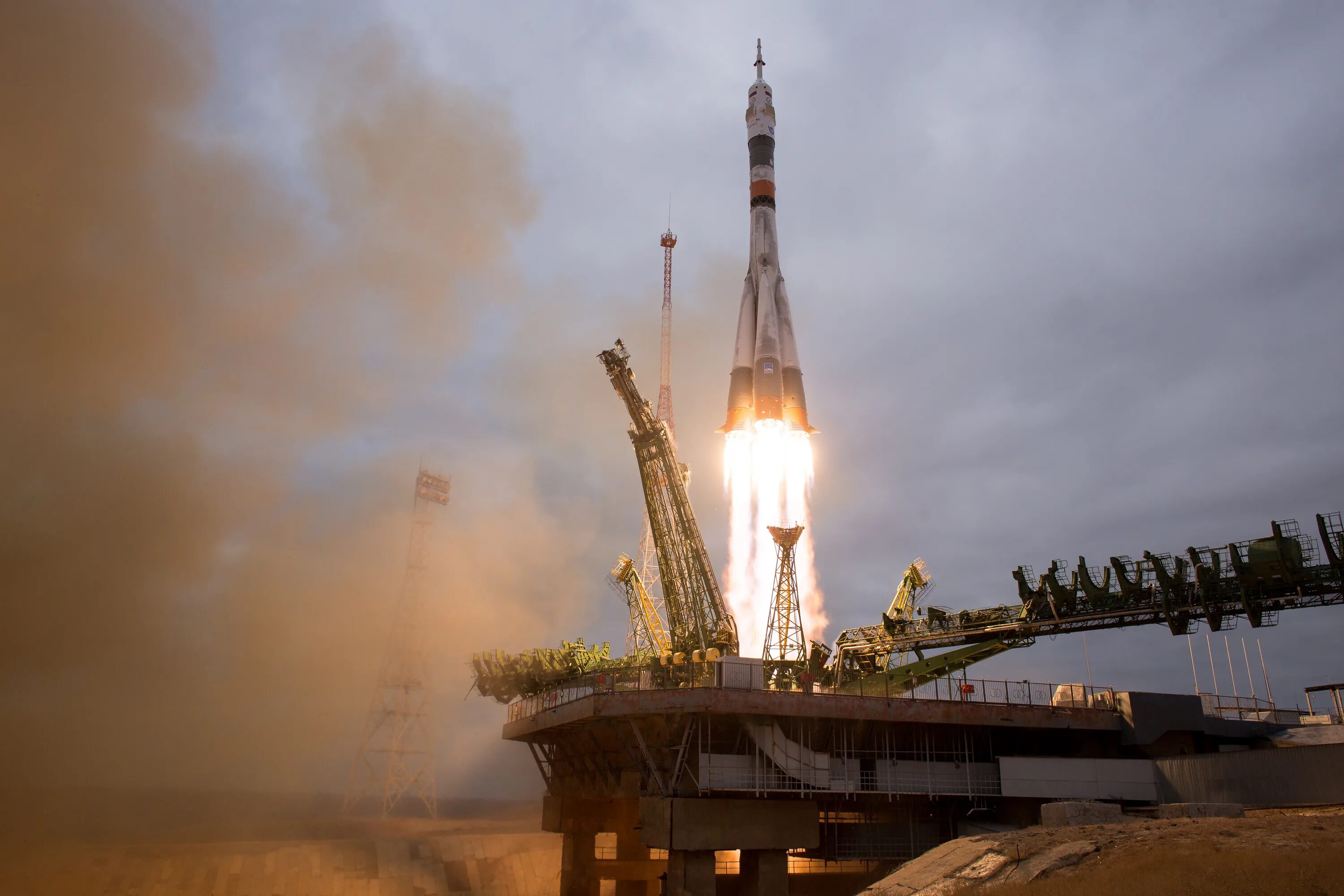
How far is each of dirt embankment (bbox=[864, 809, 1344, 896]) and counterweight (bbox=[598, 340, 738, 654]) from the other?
21981 millimetres

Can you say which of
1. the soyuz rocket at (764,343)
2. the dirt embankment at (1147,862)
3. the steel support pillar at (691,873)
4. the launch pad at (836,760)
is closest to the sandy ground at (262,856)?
the launch pad at (836,760)

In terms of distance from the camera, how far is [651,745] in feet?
131

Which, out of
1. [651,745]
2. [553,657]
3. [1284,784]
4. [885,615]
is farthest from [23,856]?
[1284,784]

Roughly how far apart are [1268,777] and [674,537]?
31.2m

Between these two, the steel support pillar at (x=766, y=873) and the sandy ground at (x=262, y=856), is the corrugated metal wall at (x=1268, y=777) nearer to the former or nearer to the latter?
the steel support pillar at (x=766, y=873)

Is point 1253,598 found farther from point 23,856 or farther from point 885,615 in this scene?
point 23,856

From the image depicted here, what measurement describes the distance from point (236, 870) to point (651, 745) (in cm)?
3537

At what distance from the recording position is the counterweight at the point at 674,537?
51375 millimetres

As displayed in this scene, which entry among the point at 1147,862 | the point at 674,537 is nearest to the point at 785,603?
Result: the point at 674,537

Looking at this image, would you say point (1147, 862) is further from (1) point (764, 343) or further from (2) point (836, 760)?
(1) point (764, 343)

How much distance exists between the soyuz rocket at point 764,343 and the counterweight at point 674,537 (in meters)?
8.27

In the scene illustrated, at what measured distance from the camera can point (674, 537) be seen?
5428 centimetres

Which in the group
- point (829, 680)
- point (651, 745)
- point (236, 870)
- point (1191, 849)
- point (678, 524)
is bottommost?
point (236, 870)

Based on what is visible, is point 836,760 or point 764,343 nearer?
point 836,760
